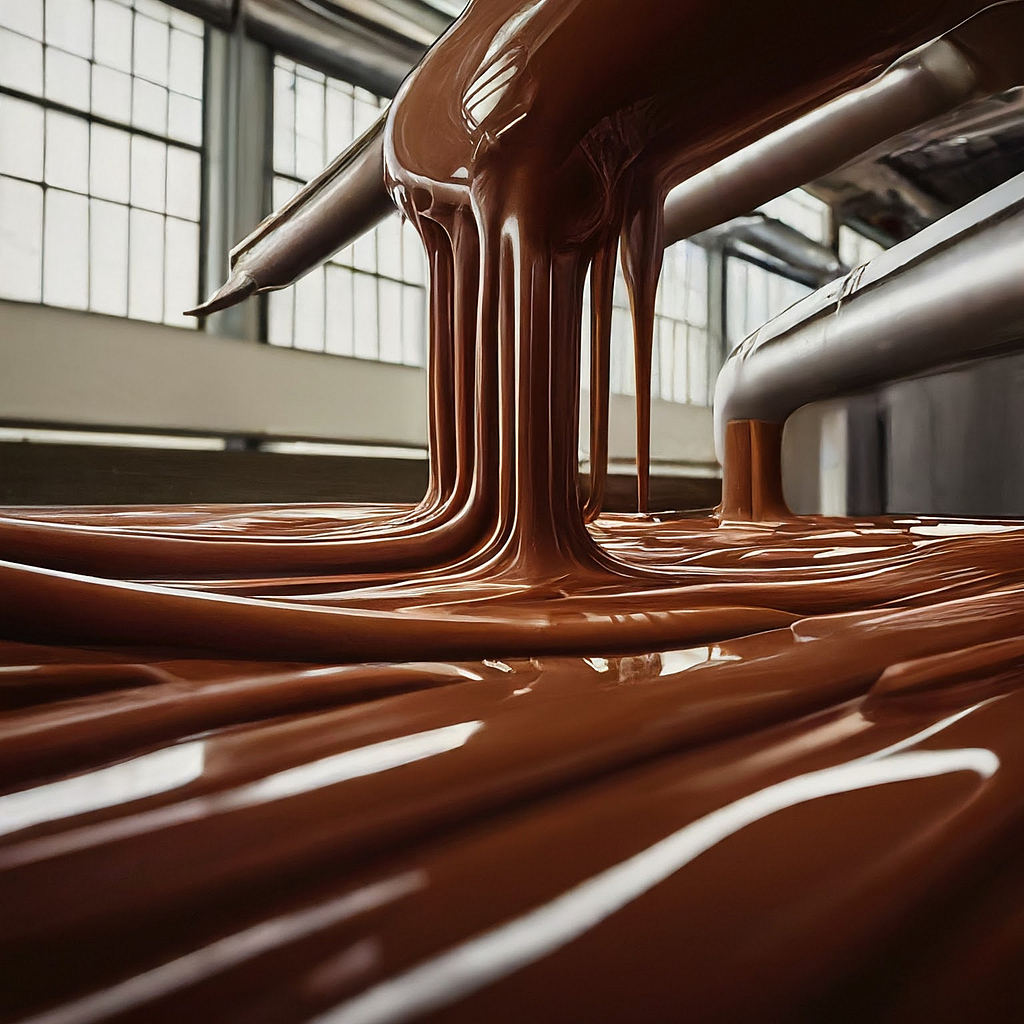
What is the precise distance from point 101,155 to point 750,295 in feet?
7.86

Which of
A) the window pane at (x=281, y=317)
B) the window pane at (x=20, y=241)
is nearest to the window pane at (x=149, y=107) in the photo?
the window pane at (x=20, y=241)

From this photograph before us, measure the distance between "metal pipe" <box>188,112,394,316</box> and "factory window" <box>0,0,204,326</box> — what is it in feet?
4.56

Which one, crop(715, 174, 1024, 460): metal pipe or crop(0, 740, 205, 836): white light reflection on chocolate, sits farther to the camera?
crop(715, 174, 1024, 460): metal pipe

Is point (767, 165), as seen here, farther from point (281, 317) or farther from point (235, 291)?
point (281, 317)

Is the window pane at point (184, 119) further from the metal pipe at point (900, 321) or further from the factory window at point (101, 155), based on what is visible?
the metal pipe at point (900, 321)

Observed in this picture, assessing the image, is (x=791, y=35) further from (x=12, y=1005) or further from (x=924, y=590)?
(x=12, y=1005)

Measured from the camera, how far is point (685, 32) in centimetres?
21

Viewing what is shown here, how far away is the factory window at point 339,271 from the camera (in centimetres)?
213

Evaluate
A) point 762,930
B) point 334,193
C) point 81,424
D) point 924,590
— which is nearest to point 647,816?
point 762,930

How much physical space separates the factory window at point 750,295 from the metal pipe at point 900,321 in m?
2.33

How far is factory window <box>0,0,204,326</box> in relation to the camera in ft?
5.97

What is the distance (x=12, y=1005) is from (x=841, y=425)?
1.14m

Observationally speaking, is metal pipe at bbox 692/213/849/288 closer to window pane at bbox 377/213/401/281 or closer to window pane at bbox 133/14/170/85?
window pane at bbox 377/213/401/281

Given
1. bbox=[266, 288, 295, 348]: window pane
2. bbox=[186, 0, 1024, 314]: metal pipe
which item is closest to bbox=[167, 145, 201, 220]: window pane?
bbox=[266, 288, 295, 348]: window pane
